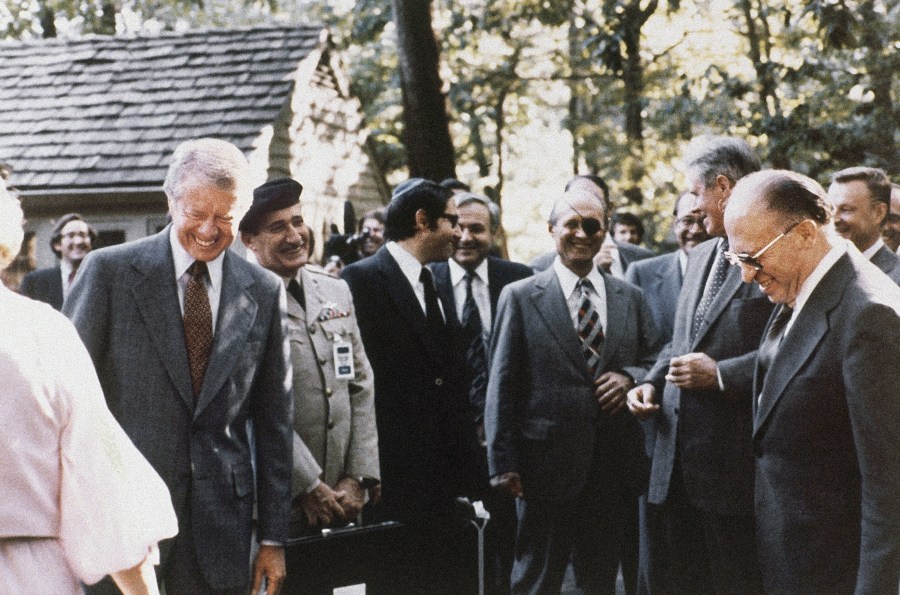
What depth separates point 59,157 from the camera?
53.0 ft

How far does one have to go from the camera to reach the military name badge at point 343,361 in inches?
189

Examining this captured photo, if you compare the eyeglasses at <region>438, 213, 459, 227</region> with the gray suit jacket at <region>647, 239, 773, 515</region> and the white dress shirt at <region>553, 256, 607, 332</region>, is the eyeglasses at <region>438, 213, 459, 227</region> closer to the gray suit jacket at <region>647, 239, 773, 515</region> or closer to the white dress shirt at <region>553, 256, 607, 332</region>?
the white dress shirt at <region>553, 256, 607, 332</region>

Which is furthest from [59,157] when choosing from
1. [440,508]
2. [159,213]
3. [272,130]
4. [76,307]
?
[76,307]

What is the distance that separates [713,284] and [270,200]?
1.96 metres

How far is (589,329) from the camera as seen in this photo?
5887 millimetres

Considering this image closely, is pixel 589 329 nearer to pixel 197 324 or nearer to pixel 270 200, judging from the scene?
pixel 270 200

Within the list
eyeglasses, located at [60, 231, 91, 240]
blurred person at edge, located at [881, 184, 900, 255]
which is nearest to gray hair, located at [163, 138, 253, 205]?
blurred person at edge, located at [881, 184, 900, 255]

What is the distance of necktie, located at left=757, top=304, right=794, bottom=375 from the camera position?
3752mm

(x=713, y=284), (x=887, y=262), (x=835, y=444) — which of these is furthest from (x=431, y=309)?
(x=835, y=444)

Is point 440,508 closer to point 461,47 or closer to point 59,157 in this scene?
point 59,157

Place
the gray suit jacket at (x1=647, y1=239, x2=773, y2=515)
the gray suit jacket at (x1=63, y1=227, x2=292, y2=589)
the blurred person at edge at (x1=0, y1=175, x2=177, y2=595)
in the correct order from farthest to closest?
the gray suit jacket at (x1=647, y1=239, x2=773, y2=515), the gray suit jacket at (x1=63, y1=227, x2=292, y2=589), the blurred person at edge at (x1=0, y1=175, x2=177, y2=595)

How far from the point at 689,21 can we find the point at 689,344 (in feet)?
67.4

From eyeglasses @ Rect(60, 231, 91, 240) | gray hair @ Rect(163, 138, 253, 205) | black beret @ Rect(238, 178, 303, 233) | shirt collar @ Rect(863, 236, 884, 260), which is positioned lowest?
shirt collar @ Rect(863, 236, 884, 260)

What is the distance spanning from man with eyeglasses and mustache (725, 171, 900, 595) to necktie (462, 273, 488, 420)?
3384 mm
